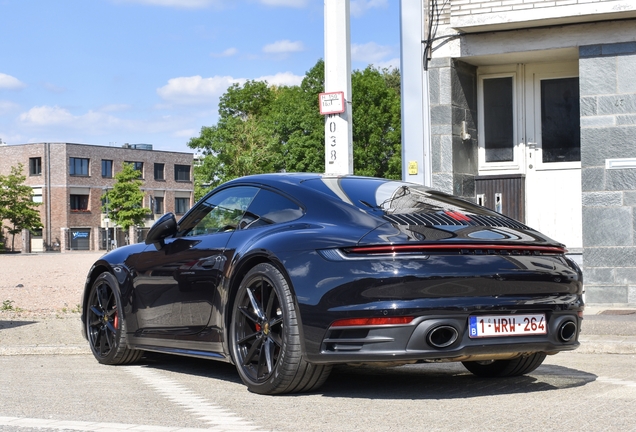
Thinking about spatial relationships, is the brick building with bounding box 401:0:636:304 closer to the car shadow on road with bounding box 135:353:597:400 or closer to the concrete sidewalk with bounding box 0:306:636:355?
the concrete sidewalk with bounding box 0:306:636:355

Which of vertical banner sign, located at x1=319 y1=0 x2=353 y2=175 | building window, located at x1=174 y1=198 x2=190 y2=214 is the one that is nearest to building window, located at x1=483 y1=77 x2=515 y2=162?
vertical banner sign, located at x1=319 y1=0 x2=353 y2=175

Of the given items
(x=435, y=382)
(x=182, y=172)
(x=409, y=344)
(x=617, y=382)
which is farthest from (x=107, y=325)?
(x=182, y=172)

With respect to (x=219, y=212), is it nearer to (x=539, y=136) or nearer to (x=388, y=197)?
(x=388, y=197)

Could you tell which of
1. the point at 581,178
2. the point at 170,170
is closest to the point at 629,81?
the point at 581,178

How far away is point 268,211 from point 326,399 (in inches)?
52.0

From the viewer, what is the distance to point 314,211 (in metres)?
5.88

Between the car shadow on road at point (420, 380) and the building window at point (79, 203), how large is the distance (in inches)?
3465

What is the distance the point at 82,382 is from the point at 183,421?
6.45 feet

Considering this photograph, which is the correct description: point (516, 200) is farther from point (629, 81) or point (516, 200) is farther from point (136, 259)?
point (136, 259)

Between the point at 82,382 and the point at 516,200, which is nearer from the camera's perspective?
the point at 82,382

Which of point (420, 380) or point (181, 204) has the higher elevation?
point (181, 204)

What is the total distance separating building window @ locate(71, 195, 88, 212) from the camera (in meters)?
93.1

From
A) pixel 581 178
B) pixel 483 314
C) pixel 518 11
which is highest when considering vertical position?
pixel 518 11

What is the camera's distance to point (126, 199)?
87.1 m
